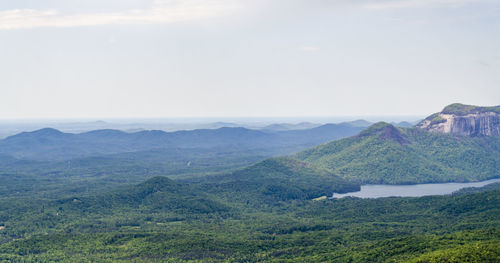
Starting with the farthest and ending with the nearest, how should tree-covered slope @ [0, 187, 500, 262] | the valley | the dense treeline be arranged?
1. the valley
2. the dense treeline
3. tree-covered slope @ [0, 187, 500, 262]

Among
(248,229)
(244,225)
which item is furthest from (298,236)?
(244,225)

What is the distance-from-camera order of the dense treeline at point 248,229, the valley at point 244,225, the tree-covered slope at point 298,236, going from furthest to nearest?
1. the valley at point 244,225
2. the dense treeline at point 248,229
3. the tree-covered slope at point 298,236

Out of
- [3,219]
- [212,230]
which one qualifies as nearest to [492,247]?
[212,230]

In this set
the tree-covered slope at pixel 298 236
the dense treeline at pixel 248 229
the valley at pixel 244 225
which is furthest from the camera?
the valley at pixel 244 225

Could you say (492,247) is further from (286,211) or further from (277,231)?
(286,211)

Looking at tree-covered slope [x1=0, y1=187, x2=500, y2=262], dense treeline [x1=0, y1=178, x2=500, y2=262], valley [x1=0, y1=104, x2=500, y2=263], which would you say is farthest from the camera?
valley [x1=0, y1=104, x2=500, y2=263]

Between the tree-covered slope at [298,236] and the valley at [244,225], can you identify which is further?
the valley at [244,225]

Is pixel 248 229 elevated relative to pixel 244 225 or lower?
elevated

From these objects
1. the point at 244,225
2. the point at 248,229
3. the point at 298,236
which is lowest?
the point at 244,225

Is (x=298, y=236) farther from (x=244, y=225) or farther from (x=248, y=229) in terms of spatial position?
(x=244, y=225)

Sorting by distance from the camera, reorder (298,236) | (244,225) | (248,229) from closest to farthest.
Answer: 1. (298,236)
2. (248,229)
3. (244,225)

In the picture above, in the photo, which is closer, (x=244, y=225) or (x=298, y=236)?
(x=298, y=236)
